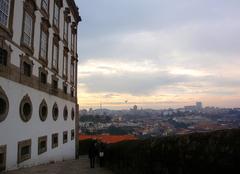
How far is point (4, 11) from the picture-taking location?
14438mm

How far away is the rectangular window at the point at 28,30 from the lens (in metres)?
17.2

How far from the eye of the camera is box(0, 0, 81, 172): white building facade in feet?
48.1

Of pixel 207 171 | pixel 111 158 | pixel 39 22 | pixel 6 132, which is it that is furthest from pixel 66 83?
pixel 207 171

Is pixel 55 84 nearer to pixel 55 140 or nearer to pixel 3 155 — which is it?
pixel 55 140

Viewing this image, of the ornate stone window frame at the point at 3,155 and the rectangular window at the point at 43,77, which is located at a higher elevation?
the rectangular window at the point at 43,77

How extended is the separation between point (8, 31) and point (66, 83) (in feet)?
48.2

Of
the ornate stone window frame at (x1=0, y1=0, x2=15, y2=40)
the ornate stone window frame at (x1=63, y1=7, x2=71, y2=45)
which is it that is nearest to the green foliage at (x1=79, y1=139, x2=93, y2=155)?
the ornate stone window frame at (x1=63, y1=7, x2=71, y2=45)

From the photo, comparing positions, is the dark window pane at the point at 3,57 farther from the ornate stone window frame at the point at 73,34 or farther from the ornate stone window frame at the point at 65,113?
the ornate stone window frame at the point at 73,34

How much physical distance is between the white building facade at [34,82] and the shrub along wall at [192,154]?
618cm

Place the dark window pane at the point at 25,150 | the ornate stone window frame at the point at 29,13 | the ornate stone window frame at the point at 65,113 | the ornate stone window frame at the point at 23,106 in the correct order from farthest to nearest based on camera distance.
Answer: the ornate stone window frame at the point at 65,113
the dark window pane at the point at 25,150
the ornate stone window frame at the point at 29,13
the ornate stone window frame at the point at 23,106

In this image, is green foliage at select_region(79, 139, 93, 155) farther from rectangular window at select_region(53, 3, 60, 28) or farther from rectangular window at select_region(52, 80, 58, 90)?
rectangular window at select_region(53, 3, 60, 28)

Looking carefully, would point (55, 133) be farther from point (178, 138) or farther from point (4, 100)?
point (178, 138)

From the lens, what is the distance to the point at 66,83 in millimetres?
29094

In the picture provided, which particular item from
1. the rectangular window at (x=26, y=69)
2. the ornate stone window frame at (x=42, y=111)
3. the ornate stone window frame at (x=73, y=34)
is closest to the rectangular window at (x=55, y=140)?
the ornate stone window frame at (x=42, y=111)
